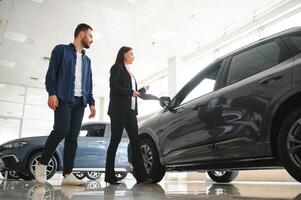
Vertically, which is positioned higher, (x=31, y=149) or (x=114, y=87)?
(x=114, y=87)

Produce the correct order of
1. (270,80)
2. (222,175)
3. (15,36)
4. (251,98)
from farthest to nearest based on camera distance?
(15,36)
(222,175)
(251,98)
(270,80)

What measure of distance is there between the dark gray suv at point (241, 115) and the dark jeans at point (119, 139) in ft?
0.76

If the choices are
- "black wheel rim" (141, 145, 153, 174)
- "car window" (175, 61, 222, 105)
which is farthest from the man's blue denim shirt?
"car window" (175, 61, 222, 105)

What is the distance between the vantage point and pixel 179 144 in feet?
9.14

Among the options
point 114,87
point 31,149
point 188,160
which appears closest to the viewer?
point 188,160

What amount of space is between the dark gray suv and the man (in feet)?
2.72

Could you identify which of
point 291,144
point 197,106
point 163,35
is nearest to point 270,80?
point 291,144

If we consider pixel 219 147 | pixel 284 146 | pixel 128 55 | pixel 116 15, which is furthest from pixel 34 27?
pixel 284 146

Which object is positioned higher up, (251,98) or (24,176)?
(251,98)

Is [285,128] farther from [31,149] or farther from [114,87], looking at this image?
[31,149]

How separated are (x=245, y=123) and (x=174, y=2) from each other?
205 inches

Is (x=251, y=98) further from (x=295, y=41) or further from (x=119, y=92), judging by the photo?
(x=119, y=92)

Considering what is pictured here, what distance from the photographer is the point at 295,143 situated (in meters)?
1.77

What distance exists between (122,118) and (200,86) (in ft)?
2.71
